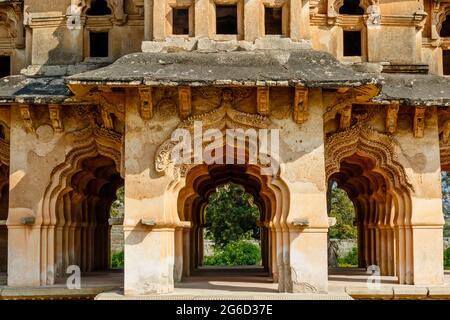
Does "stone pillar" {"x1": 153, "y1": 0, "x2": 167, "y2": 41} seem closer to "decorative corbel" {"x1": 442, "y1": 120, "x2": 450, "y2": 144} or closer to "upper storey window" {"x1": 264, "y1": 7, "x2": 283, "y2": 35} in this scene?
"upper storey window" {"x1": 264, "y1": 7, "x2": 283, "y2": 35}

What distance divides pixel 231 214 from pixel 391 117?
2057 cm

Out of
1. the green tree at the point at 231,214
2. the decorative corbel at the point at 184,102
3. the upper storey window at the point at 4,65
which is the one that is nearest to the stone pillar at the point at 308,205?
Answer: the decorative corbel at the point at 184,102

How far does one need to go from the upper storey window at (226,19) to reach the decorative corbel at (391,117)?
316 cm

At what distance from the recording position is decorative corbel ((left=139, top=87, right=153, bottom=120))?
36.9ft

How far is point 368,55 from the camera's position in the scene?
551 inches

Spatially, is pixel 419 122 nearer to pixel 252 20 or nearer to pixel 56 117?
pixel 252 20

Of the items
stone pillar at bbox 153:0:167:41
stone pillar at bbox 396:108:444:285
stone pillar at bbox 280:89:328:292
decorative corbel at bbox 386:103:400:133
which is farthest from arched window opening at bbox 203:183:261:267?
stone pillar at bbox 280:89:328:292

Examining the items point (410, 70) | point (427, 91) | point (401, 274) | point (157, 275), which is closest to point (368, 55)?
point (410, 70)

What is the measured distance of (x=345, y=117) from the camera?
12812 millimetres

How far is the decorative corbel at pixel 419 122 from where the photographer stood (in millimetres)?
13000

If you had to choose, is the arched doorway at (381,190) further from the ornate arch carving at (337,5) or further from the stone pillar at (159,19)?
the stone pillar at (159,19)

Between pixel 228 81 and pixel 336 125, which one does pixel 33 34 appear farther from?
pixel 336 125

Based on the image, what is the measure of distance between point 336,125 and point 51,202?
562cm
